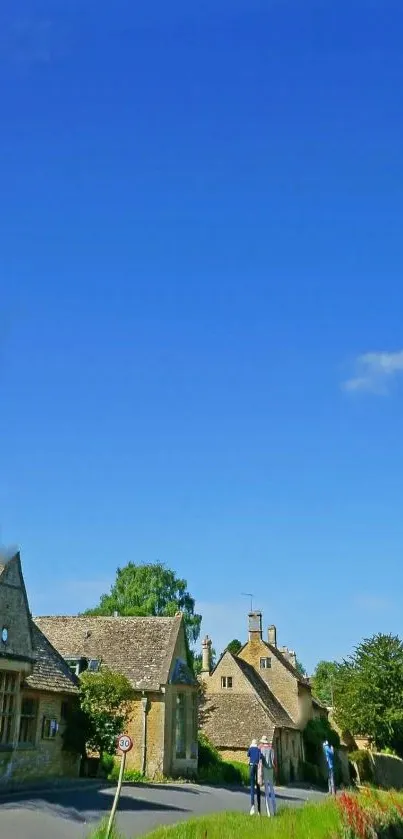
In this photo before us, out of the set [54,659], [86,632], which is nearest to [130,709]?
[54,659]

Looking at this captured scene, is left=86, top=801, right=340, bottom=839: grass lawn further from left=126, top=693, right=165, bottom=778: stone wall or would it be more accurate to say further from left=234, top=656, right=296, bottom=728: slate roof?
left=234, top=656, right=296, bottom=728: slate roof

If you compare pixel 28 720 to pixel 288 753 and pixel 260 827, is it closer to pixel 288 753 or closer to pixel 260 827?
pixel 260 827

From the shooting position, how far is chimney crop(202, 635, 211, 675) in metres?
55.5

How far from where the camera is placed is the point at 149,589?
221 ft

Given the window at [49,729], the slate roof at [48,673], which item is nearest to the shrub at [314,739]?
the slate roof at [48,673]

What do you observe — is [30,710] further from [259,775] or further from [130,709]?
[259,775]

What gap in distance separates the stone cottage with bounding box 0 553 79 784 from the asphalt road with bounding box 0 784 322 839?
2008 mm

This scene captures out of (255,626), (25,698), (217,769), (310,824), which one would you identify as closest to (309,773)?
(255,626)

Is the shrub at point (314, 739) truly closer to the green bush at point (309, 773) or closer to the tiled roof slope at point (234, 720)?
the green bush at point (309, 773)

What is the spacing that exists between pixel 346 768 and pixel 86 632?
23.6 metres

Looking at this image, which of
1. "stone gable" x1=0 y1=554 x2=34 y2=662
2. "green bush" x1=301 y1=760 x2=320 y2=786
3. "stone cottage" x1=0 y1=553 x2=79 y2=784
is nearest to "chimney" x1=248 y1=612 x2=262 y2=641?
"green bush" x1=301 y1=760 x2=320 y2=786

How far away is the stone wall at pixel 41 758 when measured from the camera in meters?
25.7

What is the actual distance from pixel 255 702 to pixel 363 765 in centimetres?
969

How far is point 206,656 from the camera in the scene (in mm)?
56844
